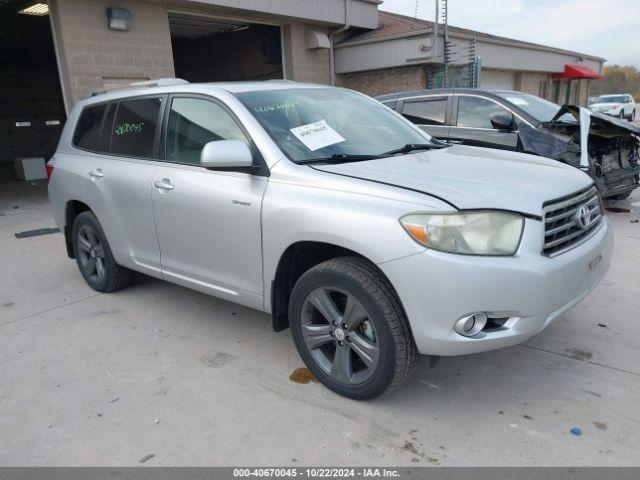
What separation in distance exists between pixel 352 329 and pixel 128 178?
231cm

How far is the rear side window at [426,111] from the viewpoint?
7527 millimetres

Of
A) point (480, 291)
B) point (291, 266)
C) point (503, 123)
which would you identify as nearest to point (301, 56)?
point (503, 123)

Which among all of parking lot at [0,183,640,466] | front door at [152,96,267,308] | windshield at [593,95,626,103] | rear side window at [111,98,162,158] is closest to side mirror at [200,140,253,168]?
front door at [152,96,267,308]

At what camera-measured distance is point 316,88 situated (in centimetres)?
405

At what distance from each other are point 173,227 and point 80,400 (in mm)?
1277

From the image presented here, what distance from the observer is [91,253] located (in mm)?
4922

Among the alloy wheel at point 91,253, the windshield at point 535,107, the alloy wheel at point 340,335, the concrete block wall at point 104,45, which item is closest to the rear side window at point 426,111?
the windshield at point 535,107

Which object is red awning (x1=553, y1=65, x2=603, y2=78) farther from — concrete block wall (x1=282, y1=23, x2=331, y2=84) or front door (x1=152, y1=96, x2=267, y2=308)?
front door (x1=152, y1=96, x2=267, y2=308)

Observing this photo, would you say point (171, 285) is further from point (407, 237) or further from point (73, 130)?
point (407, 237)

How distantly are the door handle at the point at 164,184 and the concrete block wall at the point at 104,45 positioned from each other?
21.8 ft

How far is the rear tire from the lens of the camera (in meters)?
4.68

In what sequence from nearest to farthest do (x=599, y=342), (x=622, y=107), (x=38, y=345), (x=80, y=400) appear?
1. (x=80, y=400)
2. (x=599, y=342)
3. (x=38, y=345)
4. (x=622, y=107)

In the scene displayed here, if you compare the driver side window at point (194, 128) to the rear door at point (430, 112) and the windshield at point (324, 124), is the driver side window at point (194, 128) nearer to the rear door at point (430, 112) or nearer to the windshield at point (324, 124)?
the windshield at point (324, 124)

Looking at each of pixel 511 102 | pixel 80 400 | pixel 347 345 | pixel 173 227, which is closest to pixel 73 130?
pixel 173 227
